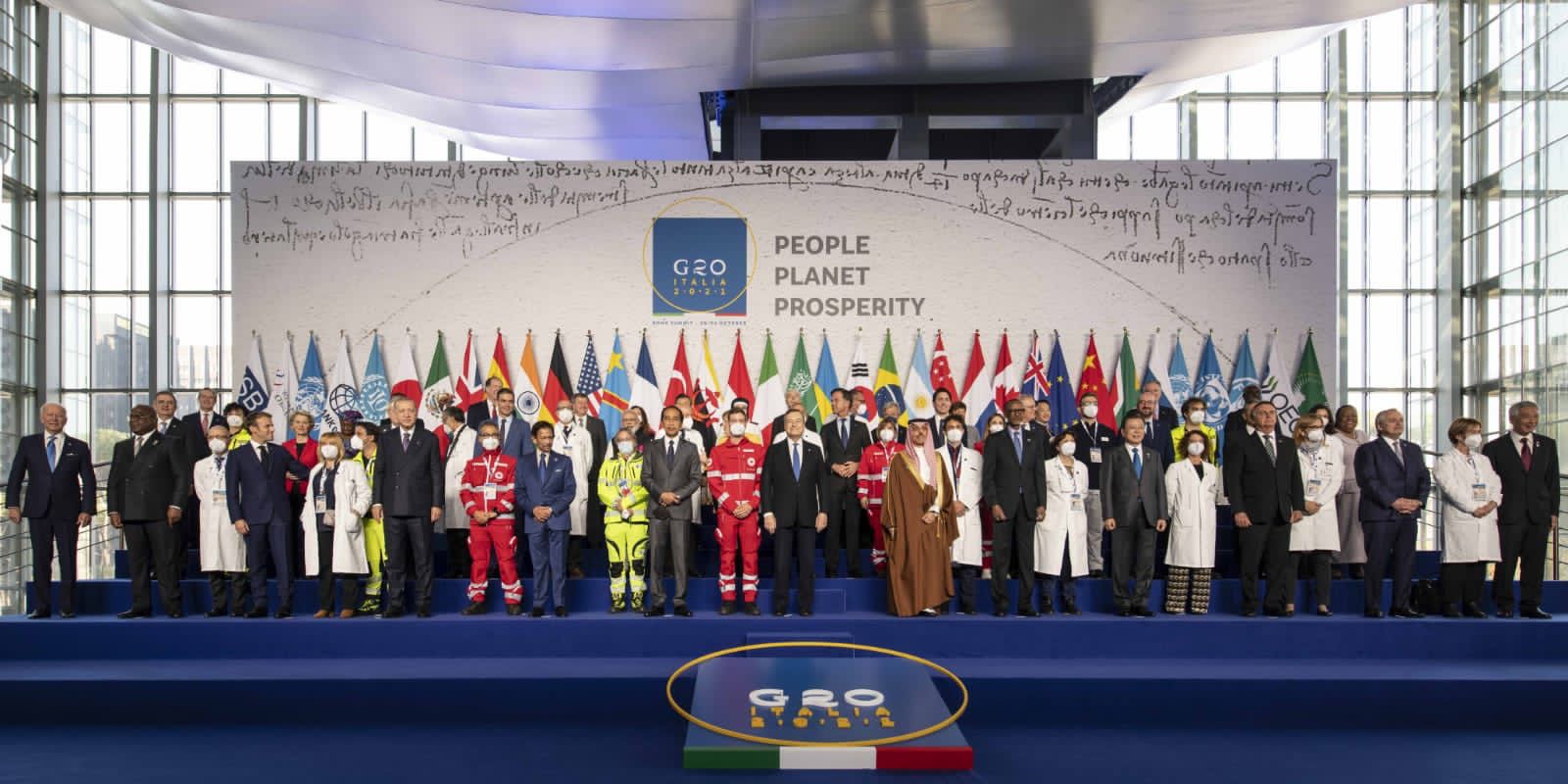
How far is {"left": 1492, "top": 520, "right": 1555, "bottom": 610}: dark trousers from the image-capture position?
7.63 meters

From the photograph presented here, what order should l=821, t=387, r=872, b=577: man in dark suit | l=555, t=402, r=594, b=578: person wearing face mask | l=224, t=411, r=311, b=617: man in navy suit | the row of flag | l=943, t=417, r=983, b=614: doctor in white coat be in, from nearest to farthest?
l=224, t=411, r=311, b=617: man in navy suit → l=943, t=417, r=983, b=614: doctor in white coat → l=821, t=387, r=872, b=577: man in dark suit → l=555, t=402, r=594, b=578: person wearing face mask → the row of flag

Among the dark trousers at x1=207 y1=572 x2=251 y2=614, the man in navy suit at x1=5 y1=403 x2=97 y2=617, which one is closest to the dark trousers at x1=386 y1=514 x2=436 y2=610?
the dark trousers at x1=207 y1=572 x2=251 y2=614

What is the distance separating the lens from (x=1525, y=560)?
7.76 metres

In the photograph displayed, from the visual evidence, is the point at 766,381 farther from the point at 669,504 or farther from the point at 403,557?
the point at 403,557

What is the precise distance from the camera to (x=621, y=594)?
25.3 feet

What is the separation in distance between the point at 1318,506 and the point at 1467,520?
1006 mm

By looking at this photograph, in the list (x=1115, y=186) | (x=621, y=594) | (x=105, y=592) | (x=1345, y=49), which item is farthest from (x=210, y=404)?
(x=1345, y=49)

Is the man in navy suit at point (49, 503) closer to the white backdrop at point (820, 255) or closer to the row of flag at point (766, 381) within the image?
the row of flag at point (766, 381)

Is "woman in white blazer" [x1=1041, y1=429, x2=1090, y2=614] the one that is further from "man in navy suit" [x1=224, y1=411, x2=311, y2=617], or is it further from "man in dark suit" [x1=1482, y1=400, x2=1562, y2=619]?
"man in navy suit" [x1=224, y1=411, x2=311, y2=617]

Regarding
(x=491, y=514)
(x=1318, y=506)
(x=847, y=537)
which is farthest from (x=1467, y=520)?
(x=491, y=514)

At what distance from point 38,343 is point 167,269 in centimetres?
207

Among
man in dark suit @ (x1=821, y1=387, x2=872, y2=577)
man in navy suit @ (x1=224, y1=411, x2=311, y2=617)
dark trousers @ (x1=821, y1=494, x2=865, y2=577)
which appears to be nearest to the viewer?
man in navy suit @ (x1=224, y1=411, x2=311, y2=617)

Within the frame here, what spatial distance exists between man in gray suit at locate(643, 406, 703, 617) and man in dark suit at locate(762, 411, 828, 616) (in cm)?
54

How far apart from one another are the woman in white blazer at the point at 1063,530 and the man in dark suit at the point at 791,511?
1.52 meters
